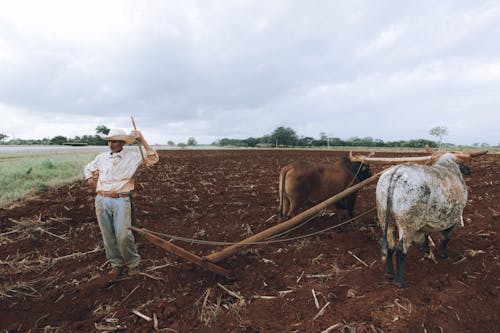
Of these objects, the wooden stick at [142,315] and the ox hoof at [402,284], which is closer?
the wooden stick at [142,315]

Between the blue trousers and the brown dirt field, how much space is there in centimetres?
39

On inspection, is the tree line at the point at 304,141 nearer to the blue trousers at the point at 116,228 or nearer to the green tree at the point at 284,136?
the green tree at the point at 284,136

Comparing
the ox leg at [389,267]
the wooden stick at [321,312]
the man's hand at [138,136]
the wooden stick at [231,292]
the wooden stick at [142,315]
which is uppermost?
the man's hand at [138,136]

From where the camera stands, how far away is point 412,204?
3318mm

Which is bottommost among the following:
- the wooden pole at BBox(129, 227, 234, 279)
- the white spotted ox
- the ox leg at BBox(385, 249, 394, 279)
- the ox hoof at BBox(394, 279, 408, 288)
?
the ox hoof at BBox(394, 279, 408, 288)

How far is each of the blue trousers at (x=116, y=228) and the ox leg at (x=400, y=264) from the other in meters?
4.05

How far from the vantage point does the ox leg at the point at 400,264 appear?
344cm

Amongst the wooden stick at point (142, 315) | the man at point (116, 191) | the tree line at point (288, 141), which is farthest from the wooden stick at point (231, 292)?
the tree line at point (288, 141)

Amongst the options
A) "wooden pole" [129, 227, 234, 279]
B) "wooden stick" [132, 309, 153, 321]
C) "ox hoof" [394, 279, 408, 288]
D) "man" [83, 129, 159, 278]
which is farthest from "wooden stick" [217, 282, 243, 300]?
"ox hoof" [394, 279, 408, 288]

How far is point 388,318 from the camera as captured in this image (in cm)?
282

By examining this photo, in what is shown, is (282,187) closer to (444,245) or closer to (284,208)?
(284,208)

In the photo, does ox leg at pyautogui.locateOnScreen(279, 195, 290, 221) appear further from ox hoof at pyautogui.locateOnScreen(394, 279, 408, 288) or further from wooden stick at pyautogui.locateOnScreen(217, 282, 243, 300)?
ox hoof at pyautogui.locateOnScreen(394, 279, 408, 288)

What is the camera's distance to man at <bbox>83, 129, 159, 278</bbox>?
3904 mm

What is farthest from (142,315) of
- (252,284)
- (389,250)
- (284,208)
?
(389,250)
